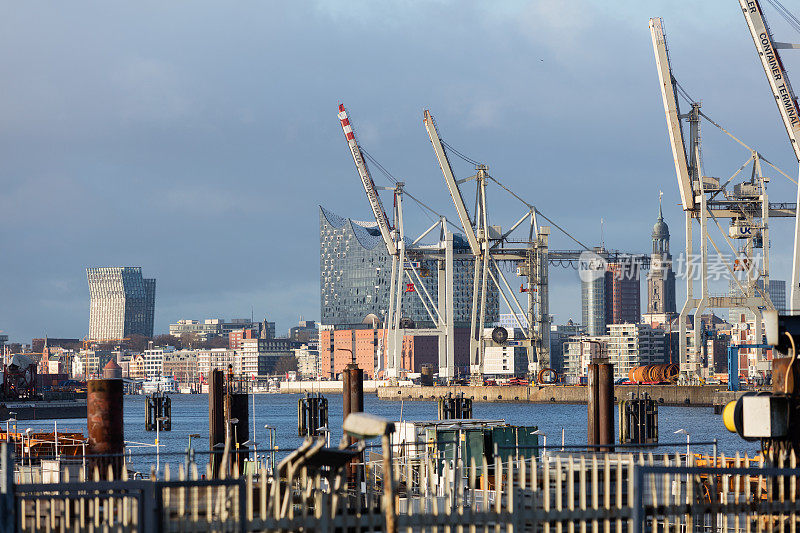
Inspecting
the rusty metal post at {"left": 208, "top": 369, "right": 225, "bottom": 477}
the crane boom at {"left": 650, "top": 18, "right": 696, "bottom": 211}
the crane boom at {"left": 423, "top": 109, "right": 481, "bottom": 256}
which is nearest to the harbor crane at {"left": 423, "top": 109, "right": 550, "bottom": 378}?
the crane boom at {"left": 423, "top": 109, "right": 481, "bottom": 256}

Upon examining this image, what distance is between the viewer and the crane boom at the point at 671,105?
90.6 metres

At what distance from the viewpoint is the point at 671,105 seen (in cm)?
9131

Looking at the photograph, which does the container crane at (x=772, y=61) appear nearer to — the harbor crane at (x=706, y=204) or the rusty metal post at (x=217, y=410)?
the harbor crane at (x=706, y=204)

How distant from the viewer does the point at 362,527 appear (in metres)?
10.4

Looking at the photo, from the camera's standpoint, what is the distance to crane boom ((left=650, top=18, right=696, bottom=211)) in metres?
90.6

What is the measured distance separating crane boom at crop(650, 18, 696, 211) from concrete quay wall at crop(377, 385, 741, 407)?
680 inches

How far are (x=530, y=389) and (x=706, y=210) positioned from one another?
179 ft

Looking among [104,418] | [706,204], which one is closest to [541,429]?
[706,204]

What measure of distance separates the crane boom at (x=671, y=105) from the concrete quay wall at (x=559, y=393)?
680 inches

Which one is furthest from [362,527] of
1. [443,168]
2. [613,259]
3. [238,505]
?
[613,259]

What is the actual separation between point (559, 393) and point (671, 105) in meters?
56.1

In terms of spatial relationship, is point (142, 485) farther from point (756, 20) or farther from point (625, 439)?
point (756, 20)

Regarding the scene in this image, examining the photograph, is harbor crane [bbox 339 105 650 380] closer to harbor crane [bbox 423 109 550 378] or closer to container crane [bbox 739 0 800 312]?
harbor crane [bbox 423 109 550 378]

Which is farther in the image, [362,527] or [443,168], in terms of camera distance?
[443,168]
